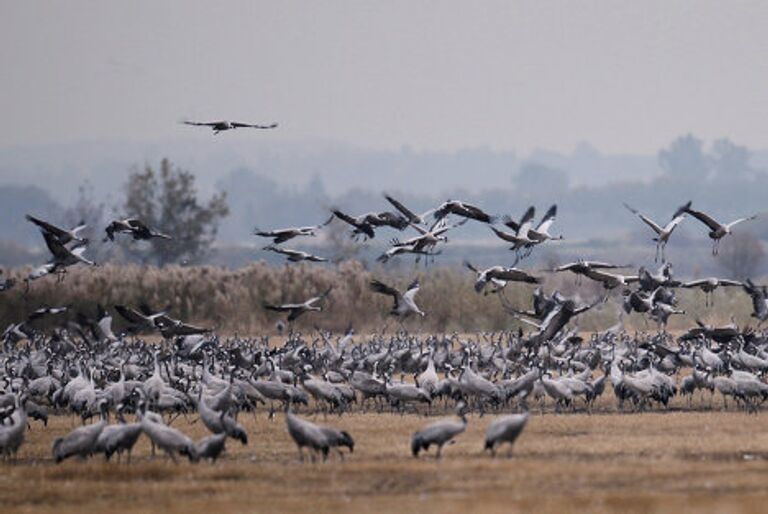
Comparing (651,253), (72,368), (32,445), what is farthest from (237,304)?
(651,253)

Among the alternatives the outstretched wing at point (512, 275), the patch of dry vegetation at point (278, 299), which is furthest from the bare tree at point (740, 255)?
the outstretched wing at point (512, 275)

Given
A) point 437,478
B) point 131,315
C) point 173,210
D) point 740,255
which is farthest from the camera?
point 740,255

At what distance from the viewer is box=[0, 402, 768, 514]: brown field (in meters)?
17.6

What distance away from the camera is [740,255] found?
4323 inches

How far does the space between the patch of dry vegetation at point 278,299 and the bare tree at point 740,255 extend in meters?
55.5

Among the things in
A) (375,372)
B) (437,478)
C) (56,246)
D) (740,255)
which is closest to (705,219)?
(375,372)

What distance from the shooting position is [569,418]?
85.1 feet

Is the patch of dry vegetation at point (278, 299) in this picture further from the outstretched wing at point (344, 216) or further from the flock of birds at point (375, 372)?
the outstretched wing at point (344, 216)

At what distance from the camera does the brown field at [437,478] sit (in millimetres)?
17578

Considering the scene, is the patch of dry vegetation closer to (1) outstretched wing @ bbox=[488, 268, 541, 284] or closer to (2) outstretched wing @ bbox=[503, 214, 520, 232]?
(2) outstretched wing @ bbox=[503, 214, 520, 232]

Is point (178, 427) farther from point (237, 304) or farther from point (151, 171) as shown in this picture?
point (151, 171)

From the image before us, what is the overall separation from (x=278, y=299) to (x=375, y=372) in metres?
21.0

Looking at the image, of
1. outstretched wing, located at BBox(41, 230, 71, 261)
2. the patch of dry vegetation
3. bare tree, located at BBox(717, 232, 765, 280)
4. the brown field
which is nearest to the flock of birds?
outstretched wing, located at BBox(41, 230, 71, 261)

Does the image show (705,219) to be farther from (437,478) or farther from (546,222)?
(437,478)
